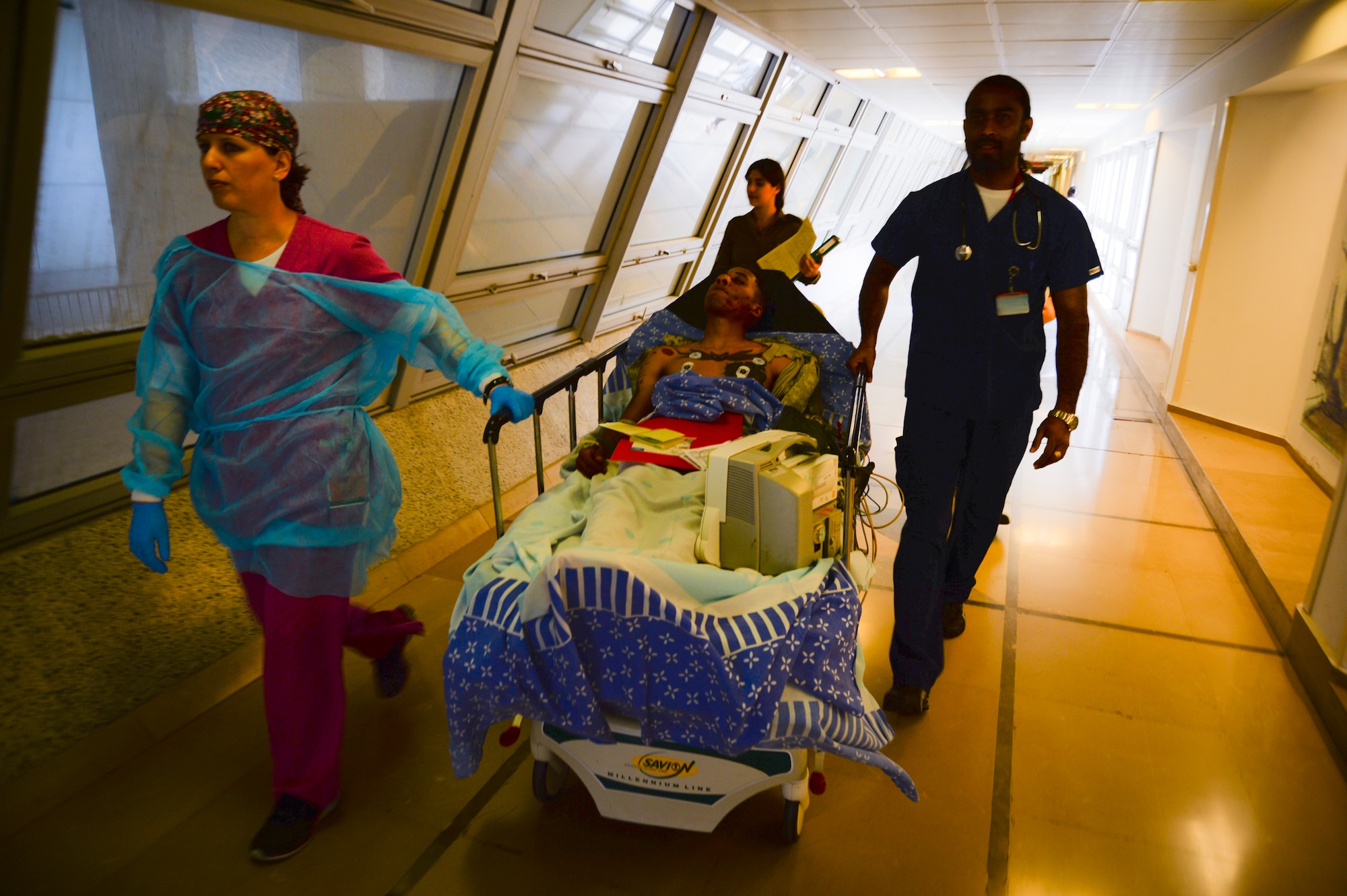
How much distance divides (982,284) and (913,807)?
4.37 ft

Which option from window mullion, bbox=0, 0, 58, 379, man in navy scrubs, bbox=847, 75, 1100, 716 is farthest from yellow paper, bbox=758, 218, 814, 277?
window mullion, bbox=0, 0, 58, 379

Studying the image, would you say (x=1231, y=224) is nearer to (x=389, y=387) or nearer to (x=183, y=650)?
(x=389, y=387)

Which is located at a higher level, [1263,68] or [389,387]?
[1263,68]

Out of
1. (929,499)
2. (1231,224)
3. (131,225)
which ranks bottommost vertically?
(929,499)

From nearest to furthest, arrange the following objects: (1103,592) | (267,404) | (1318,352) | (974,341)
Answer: (267,404) → (974,341) → (1103,592) → (1318,352)

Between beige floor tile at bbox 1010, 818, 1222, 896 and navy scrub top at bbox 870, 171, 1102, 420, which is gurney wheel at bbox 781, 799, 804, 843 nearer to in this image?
beige floor tile at bbox 1010, 818, 1222, 896

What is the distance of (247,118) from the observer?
68.1 inches

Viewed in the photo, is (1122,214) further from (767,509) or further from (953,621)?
(767,509)

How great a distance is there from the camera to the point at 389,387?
3.48 m

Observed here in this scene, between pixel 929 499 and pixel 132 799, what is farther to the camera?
pixel 929 499

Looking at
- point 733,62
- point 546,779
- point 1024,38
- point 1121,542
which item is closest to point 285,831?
Answer: point 546,779

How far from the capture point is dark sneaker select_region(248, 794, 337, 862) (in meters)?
1.86

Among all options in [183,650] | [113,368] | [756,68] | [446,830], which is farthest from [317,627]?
[756,68]

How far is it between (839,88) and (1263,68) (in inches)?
146
